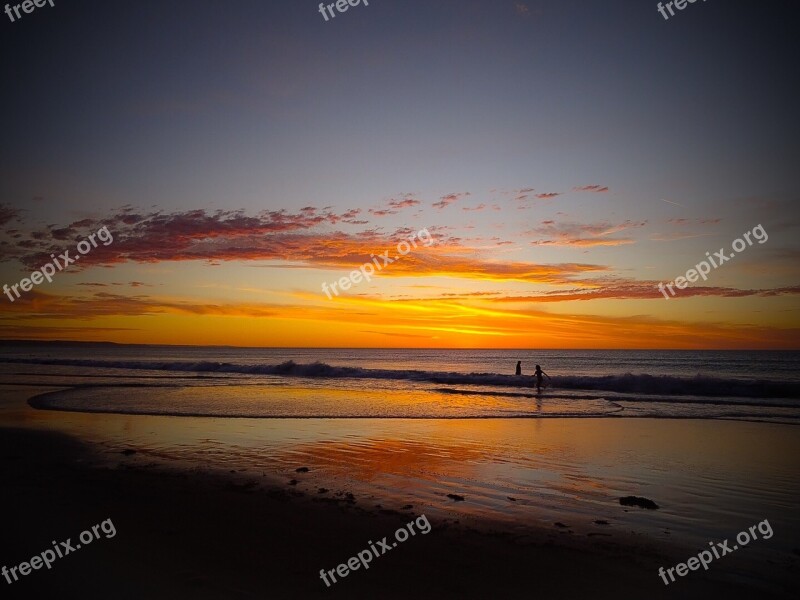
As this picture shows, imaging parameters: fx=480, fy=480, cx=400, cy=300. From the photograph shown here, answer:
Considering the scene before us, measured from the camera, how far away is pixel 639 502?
891 cm

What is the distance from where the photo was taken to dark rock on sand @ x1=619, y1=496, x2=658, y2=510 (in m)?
8.76

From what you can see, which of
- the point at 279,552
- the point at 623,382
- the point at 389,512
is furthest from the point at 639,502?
the point at 623,382

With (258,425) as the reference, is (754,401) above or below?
below

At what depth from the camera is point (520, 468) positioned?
37.5 feet

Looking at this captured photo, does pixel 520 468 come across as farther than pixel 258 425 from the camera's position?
No

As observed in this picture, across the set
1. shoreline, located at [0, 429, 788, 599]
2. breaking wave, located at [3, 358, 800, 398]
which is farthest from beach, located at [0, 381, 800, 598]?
breaking wave, located at [3, 358, 800, 398]

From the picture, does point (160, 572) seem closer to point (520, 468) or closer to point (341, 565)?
point (341, 565)

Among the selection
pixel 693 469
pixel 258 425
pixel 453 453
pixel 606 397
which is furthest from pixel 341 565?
pixel 606 397

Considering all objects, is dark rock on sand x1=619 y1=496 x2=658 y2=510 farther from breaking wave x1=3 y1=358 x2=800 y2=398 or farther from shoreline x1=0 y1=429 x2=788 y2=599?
breaking wave x1=3 y1=358 x2=800 y2=398

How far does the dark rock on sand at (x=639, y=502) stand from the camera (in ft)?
28.7

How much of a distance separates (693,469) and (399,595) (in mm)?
9328

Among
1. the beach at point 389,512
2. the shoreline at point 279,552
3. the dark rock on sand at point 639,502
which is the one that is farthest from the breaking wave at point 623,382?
the shoreline at point 279,552

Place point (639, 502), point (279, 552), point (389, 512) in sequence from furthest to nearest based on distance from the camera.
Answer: point (639, 502), point (389, 512), point (279, 552)

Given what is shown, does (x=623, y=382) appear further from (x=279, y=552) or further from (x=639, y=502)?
(x=279, y=552)
